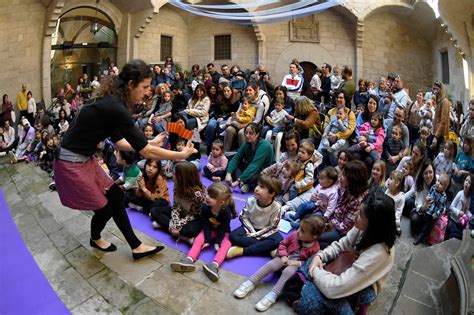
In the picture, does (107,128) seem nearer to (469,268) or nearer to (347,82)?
(469,268)

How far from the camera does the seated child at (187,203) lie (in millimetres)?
3396

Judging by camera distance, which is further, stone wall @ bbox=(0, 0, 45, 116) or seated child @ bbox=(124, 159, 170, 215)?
stone wall @ bbox=(0, 0, 45, 116)

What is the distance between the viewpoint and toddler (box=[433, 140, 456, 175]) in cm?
432

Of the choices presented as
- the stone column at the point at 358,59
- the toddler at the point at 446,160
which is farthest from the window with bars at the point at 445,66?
the toddler at the point at 446,160

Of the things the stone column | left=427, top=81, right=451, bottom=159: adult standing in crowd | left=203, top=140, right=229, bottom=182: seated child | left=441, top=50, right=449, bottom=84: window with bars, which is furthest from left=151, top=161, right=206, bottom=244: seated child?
left=441, top=50, right=449, bottom=84: window with bars

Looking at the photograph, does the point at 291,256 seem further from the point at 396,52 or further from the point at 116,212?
the point at 396,52

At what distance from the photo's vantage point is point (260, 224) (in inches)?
132

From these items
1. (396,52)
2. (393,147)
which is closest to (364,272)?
(393,147)

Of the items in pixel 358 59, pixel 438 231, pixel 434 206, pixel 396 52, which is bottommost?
pixel 438 231

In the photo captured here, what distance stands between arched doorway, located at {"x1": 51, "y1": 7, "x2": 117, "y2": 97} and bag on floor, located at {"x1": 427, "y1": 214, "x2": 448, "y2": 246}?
12.4 meters

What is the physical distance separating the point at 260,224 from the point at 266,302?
37.2 inches

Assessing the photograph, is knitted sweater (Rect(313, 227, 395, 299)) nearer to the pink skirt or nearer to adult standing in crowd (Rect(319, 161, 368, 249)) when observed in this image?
adult standing in crowd (Rect(319, 161, 368, 249))

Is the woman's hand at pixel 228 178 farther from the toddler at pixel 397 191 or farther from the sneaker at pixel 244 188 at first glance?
the toddler at pixel 397 191

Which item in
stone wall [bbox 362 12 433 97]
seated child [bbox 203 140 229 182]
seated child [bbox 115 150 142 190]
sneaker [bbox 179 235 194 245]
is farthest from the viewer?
stone wall [bbox 362 12 433 97]
